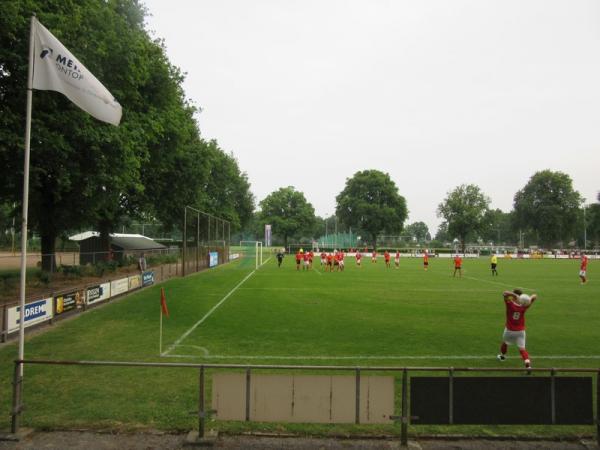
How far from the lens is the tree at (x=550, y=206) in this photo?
90.2 m

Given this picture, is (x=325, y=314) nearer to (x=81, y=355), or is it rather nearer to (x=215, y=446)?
(x=81, y=355)

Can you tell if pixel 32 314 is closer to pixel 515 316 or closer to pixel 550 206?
pixel 515 316

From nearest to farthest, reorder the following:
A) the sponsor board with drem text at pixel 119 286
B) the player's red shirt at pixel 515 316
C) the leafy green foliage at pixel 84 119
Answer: the player's red shirt at pixel 515 316
the leafy green foliage at pixel 84 119
the sponsor board with drem text at pixel 119 286

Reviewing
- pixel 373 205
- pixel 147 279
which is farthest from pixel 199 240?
pixel 373 205

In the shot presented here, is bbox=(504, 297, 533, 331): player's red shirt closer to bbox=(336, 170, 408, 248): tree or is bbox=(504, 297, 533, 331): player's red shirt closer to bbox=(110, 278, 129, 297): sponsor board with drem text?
bbox=(110, 278, 129, 297): sponsor board with drem text

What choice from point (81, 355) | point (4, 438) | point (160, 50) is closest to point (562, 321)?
point (81, 355)

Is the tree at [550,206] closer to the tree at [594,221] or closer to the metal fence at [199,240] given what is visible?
the tree at [594,221]

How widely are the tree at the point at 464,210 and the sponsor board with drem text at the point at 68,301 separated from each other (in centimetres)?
8662

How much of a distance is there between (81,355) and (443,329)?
9.77m

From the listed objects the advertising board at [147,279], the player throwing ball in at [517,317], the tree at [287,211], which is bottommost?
the advertising board at [147,279]

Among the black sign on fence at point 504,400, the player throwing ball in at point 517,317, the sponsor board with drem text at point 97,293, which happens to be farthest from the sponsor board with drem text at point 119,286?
the black sign on fence at point 504,400

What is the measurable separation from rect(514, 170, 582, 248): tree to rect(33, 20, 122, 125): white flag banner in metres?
97.7

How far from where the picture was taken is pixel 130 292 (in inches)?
885

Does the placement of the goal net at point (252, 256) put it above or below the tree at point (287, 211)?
below
